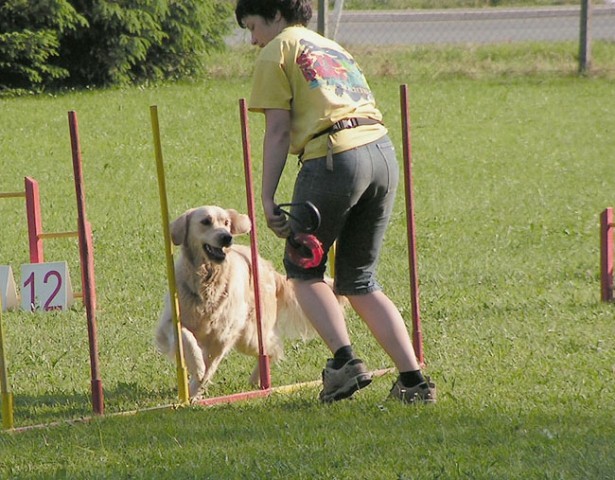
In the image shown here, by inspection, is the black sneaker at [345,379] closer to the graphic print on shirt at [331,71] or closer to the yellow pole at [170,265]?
the yellow pole at [170,265]

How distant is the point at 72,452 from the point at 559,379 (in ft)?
7.86

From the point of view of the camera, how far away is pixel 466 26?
2245 cm

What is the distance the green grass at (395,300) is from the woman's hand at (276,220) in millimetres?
797

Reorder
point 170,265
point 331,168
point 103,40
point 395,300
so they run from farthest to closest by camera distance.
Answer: point 103,40 < point 395,300 < point 170,265 < point 331,168

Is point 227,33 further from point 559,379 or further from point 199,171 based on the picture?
point 559,379

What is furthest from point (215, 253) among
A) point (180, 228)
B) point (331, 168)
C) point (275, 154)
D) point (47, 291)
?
point (47, 291)

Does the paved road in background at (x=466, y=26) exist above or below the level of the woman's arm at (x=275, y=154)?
above

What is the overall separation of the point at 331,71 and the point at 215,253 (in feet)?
4.74

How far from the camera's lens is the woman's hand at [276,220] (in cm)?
503

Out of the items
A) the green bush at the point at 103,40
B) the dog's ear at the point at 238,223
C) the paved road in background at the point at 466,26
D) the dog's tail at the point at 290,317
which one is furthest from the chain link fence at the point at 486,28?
the dog's ear at the point at 238,223

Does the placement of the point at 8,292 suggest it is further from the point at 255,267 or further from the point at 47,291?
the point at 255,267

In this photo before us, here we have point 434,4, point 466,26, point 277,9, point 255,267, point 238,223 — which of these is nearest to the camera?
point 277,9

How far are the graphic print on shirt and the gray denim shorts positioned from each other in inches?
9.8

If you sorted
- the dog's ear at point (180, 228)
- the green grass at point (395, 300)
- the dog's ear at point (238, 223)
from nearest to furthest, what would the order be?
the green grass at point (395, 300) < the dog's ear at point (180, 228) < the dog's ear at point (238, 223)
